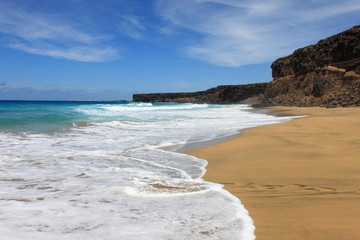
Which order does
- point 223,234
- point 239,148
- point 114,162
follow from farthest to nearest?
1. point 239,148
2. point 114,162
3. point 223,234

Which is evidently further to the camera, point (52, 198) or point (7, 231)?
point (52, 198)

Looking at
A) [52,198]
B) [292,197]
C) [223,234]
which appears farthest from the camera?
[52,198]

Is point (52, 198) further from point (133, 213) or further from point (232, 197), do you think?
point (232, 197)

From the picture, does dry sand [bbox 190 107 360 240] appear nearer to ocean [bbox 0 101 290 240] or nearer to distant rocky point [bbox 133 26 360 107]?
ocean [bbox 0 101 290 240]

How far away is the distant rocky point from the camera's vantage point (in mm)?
28400

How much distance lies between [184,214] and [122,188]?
114 cm

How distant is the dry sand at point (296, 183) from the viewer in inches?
79.7

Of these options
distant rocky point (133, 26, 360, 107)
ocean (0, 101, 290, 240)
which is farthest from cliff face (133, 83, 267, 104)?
ocean (0, 101, 290, 240)

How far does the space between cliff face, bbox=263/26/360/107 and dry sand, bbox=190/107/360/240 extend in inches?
959

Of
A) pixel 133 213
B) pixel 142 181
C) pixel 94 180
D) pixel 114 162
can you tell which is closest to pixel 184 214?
pixel 133 213

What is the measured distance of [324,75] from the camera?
3225 cm

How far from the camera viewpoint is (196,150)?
6281 millimetres

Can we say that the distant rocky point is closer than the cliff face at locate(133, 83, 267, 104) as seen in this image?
Yes

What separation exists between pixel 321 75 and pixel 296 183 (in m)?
33.9
